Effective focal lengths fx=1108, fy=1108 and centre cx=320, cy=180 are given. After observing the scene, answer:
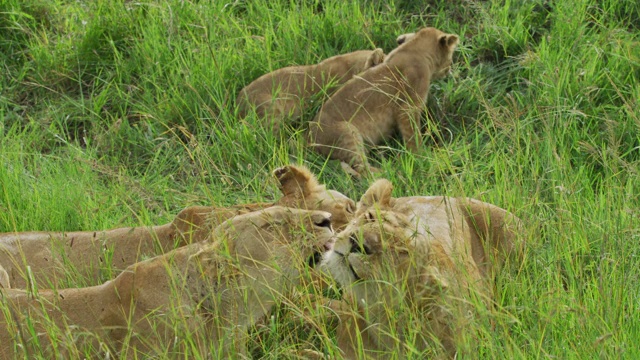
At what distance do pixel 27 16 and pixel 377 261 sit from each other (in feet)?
15.2

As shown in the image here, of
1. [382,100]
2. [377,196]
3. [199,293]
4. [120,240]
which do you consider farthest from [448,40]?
[199,293]

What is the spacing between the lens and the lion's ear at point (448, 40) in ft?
21.8

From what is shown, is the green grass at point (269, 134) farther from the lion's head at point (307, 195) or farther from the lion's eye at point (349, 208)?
the lion's eye at point (349, 208)

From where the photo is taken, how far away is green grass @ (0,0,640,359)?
4.97 metres

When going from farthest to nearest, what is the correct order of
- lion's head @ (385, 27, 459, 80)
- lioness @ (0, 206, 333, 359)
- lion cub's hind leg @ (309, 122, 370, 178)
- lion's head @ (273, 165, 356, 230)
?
1. lion's head @ (385, 27, 459, 80)
2. lion cub's hind leg @ (309, 122, 370, 178)
3. lion's head @ (273, 165, 356, 230)
4. lioness @ (0, 206, 333, 359)

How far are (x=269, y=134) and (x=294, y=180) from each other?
1204mm

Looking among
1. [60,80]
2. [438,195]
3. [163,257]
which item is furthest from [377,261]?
[60,80]

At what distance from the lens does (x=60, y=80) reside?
24.1ft

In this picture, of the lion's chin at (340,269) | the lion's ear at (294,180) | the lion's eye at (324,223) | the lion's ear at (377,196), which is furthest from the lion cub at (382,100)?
the lion's chin at (340,269)

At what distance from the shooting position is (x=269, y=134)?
20.5 feet

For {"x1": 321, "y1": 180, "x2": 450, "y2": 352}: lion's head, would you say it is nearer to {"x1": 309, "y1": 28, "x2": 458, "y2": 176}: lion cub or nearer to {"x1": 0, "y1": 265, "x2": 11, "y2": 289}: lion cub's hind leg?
{"x1": 0, "y1": 265, "x2": 11, "y2": 289}: lion cub's hind leg

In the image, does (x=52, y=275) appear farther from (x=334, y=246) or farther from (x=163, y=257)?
(x=334, y=246)

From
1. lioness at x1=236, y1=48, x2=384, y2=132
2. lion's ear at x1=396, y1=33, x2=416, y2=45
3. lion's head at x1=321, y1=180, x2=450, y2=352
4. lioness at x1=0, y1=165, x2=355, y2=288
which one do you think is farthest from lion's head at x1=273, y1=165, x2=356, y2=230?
lion's ear at x1=396, y1=33, x2=416, y2=45

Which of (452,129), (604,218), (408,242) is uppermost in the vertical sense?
(408,242)
